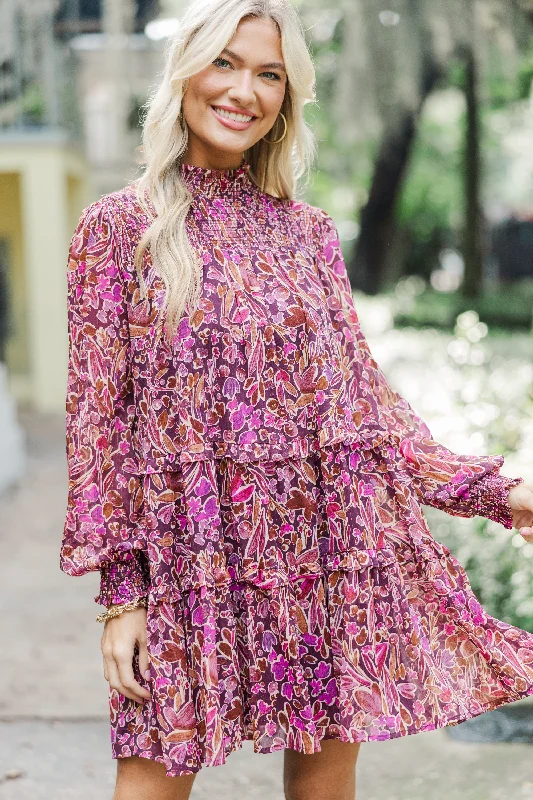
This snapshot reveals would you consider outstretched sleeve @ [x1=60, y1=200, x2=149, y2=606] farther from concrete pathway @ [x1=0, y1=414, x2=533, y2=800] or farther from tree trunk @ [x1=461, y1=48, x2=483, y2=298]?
tree trunk @ [x1=461, y1=48, x2=483, y2=298]

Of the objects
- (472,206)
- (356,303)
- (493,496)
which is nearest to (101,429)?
(493,496)

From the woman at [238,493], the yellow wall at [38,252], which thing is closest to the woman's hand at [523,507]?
the woman at [238,493]

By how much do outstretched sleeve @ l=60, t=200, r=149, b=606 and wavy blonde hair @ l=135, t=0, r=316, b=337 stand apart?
0.25ft

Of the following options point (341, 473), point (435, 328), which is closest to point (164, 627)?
point (341, 473)

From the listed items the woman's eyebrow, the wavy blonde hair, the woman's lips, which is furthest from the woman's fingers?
the woman's eyebrow

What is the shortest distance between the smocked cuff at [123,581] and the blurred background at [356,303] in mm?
1151

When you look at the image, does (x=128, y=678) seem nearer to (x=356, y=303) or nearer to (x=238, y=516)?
(x=238, y=516)

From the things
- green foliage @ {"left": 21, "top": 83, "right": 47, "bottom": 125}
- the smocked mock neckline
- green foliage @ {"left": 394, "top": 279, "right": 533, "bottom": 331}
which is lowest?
green foliage @ {"left": 394, "top": 279, "right": 533, "bottom": 331}

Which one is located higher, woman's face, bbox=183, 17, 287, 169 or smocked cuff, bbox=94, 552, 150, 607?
woman's face, bbox=183, 17, 287, 169

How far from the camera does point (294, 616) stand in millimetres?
2145

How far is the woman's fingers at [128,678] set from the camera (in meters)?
2.07

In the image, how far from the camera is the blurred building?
41.2 ft

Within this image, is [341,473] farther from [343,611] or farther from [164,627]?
[164,627]

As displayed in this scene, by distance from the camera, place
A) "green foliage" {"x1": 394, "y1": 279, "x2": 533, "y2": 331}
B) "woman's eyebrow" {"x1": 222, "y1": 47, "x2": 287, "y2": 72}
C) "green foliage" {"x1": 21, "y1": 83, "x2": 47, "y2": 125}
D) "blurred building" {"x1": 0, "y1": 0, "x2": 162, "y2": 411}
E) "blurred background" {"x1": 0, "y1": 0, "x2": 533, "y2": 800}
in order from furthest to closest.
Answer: "green foliage" {"x1": 394, "y1": 279, "x2": 533, "y2": 331}
"green foliage" {"x1": 21, "y1": 83, "x2": 47, "y2": 125}
"blurred building" {"x1": 0, "y1": 0, "x2": 162, "y2": 411}
"blurred background" {"x1": 0, "y1": 0, "x2": 533, "y2": 800}
"woman's eyebrow" {"x1": 222, "y1": 47, "x2": 287, "y2": 72}
